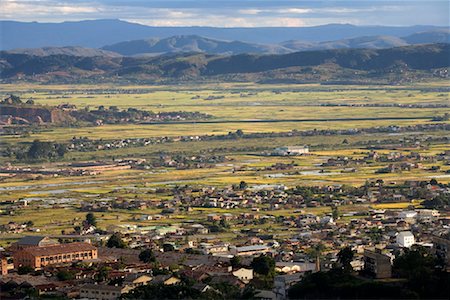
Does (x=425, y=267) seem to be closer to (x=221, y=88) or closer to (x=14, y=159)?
(x=14, y=159)

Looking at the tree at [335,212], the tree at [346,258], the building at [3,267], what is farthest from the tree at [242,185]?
the tree at [346,258]

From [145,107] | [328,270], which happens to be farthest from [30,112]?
[328,270]

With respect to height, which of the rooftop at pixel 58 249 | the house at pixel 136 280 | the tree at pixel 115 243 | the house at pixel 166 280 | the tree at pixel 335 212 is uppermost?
the house at pixel 166 280

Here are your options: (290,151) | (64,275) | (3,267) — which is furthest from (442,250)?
(290,151)

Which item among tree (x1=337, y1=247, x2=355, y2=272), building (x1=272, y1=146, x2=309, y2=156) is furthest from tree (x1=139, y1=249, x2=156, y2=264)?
building (x1=272, y1=146, x2=309, y2=156)

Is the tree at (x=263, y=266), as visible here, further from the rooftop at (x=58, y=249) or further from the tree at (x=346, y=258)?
the rooftop at (x=58, y=249)

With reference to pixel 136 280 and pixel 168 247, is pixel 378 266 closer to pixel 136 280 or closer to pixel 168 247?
pixel 136 280
